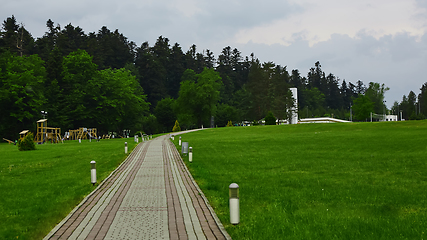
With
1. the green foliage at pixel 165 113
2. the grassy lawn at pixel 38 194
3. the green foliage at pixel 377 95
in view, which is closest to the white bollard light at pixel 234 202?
the grassy lawn at pixel 38 194

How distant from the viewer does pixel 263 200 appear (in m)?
11.4

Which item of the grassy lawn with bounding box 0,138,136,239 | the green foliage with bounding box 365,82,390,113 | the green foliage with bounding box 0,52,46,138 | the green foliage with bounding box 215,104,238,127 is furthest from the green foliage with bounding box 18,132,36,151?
the green foliage with bounding box 365,82,390,113

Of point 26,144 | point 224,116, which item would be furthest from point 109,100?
point 224,116

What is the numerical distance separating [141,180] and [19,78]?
57.0m

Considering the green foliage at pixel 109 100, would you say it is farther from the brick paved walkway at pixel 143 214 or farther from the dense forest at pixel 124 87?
the brick paved walkway at pixel 143 214

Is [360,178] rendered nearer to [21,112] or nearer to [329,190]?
[329,190]

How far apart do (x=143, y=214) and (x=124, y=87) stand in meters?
74.1

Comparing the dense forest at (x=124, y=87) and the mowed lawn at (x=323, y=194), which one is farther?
the dense forest at (x=124, y=87)

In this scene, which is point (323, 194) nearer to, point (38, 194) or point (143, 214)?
point (143, 214)

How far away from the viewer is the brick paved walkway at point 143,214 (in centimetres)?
773

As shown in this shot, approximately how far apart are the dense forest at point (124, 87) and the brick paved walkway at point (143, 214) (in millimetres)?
56258

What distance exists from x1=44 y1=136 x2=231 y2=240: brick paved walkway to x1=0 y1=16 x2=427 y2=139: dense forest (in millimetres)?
56258

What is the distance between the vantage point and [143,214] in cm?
947

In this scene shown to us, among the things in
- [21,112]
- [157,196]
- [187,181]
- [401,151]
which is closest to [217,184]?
[187,181]
